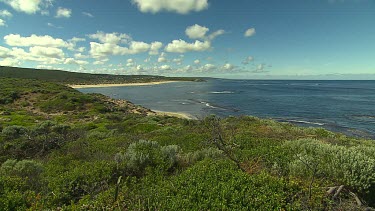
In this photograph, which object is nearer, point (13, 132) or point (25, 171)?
point (25, 171)

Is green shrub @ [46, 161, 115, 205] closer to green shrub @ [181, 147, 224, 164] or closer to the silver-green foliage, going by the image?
green shrub @ [181, 147, 224, 164]

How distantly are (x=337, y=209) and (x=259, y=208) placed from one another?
159cm

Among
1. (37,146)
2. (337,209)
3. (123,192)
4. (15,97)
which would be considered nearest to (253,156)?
(337,209)

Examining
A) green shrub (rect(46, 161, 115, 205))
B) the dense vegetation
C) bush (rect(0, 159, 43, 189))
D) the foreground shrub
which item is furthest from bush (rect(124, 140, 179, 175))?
bush (rect(0, 159, 43, 189))

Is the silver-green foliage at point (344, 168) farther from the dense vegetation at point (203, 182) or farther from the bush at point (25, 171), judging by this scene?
the bush at point (25, 171)

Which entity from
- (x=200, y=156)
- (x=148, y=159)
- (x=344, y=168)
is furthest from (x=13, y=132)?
(x=344, y=168)

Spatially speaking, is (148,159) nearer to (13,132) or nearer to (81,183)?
(81,183)

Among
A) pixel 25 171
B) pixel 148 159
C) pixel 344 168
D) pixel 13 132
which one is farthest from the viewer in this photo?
pixel 13 132

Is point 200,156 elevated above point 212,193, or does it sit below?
below

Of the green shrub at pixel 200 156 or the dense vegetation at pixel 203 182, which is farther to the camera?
the green shrub at pixel 200 156

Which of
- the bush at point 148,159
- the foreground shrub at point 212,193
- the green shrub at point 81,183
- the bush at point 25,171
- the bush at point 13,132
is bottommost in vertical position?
the bush at point 13,132

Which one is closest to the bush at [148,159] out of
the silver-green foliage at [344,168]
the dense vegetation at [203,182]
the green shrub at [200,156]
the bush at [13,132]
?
the dense vegetation at [203,182]

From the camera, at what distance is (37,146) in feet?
46.1

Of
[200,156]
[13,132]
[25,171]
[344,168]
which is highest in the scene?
[344,168]
